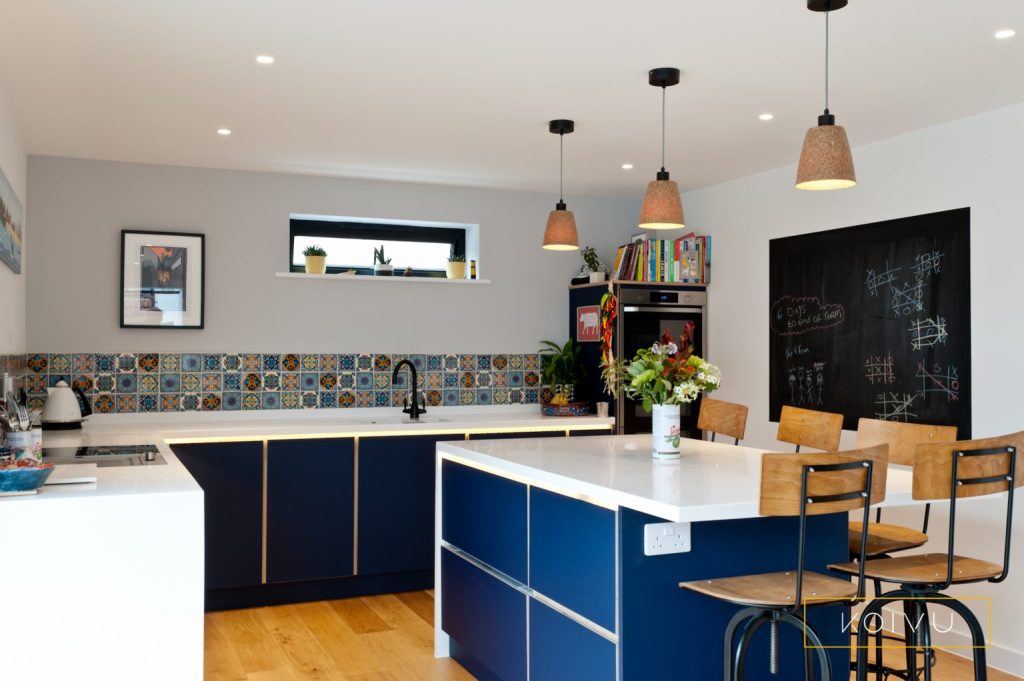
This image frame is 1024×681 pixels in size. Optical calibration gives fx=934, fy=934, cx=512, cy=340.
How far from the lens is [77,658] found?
2385 mm

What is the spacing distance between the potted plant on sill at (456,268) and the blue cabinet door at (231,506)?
1.73m

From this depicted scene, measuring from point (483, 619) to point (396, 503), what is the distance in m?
1.70

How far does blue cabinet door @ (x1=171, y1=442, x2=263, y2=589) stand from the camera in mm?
4797

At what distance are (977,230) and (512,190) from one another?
287 cm

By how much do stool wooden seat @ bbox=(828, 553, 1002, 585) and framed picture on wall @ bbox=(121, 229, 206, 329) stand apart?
3903 mm

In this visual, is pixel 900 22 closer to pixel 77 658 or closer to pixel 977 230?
pixel 977 230

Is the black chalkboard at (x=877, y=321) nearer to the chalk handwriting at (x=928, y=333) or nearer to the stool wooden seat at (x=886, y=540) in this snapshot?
the chalk handwriting at (x=928, y=333)

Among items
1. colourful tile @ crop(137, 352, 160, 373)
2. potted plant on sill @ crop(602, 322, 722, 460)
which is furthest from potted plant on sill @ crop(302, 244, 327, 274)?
Answer: potted plant on sill @ crop(602, 322, 722, 460)

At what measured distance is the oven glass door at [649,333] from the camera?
18.8 ft

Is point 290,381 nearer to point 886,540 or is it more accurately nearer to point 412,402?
point 412,402

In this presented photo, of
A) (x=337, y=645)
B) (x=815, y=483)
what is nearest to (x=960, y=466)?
(x=815, y=483)

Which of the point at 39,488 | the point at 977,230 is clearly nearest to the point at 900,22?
the point at 977,230

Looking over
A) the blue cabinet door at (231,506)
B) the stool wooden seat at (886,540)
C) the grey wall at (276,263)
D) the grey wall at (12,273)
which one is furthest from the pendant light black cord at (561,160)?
the grey wall at (12,273)

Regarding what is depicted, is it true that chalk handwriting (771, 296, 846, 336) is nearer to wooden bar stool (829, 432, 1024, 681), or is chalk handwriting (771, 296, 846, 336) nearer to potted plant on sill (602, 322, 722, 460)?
potted plant on sill (602, 322, 722, 460)
